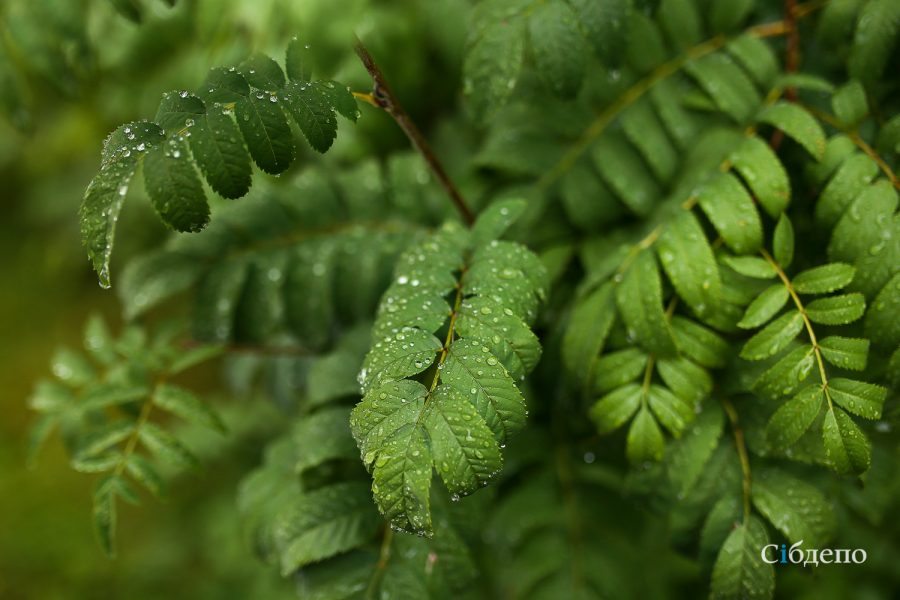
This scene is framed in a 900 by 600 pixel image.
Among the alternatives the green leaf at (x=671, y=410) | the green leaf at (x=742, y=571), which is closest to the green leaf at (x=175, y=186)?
the green leaf at (x=671, y=410)

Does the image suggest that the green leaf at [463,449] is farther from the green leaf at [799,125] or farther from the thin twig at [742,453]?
the green leaf at [799,125]

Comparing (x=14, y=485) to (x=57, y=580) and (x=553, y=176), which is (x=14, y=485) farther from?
(x=553, y=176)

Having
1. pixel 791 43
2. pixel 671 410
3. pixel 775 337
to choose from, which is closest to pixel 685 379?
pixel 671 410

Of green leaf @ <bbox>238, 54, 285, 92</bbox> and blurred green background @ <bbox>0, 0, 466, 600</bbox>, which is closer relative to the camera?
green leaf @ <bbox>238, 54, 285, 92</bbox>

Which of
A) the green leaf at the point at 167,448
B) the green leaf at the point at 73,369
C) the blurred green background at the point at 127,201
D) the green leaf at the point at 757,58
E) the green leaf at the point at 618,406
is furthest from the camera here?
the blurred green background at the point at 127,201

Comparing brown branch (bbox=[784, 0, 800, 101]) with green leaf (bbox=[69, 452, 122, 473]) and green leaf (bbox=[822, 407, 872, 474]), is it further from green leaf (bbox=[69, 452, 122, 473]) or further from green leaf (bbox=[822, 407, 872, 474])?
green leaf (bbox=[69, 452, 122, 473])

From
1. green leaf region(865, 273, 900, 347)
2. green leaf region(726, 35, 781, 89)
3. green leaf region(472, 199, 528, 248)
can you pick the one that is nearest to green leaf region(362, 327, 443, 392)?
green leaf region(472, 199, 528, 248)

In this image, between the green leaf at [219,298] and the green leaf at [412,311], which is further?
the green leaf at [219,298]
